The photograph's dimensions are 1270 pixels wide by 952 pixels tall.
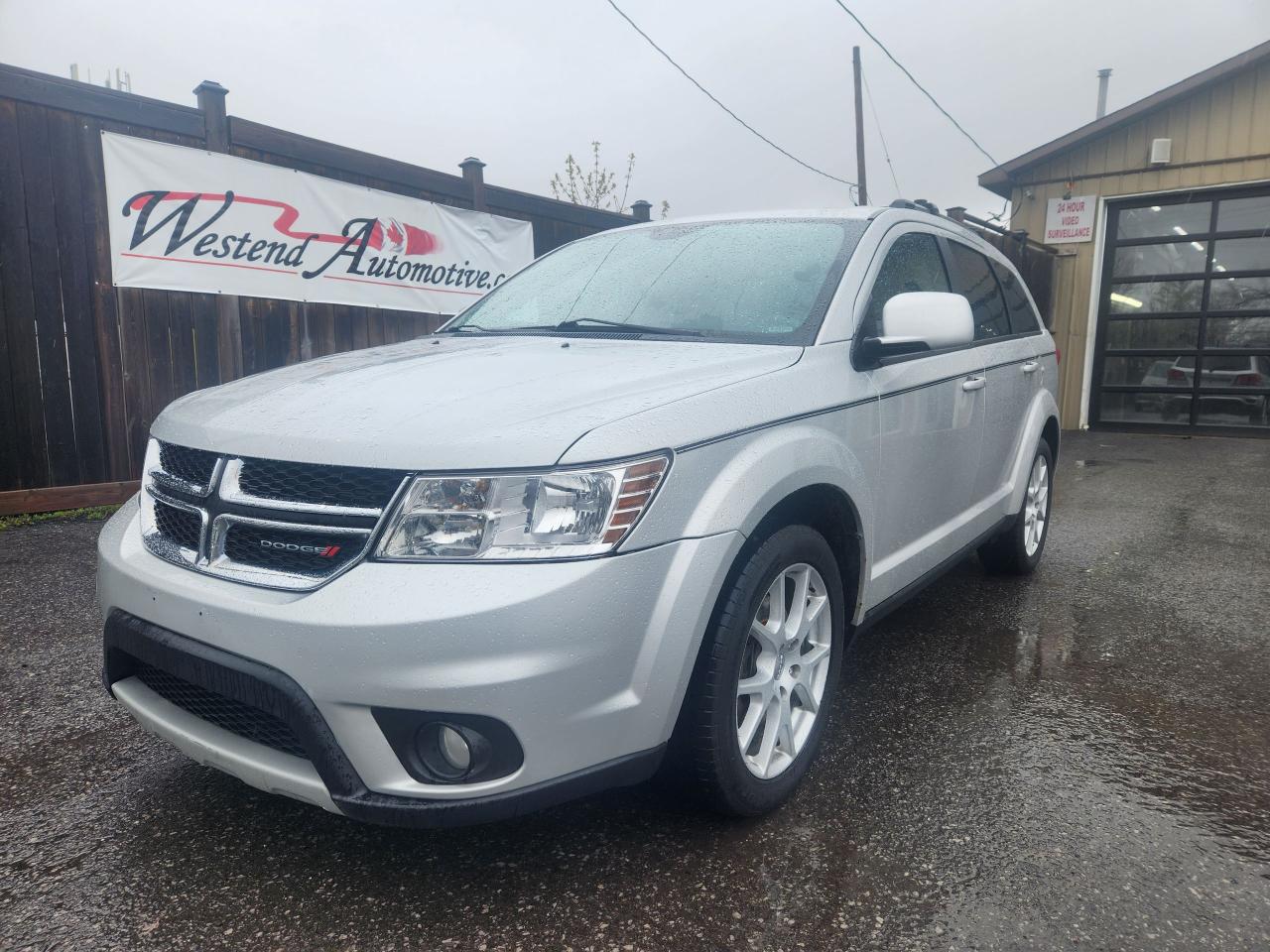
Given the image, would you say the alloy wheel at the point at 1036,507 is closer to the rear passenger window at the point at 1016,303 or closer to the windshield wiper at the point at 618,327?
the rear passenger window at the point at 1016,303

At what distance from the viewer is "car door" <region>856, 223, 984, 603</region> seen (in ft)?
9.03

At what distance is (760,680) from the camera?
2.21 m

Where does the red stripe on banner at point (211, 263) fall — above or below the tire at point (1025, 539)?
above

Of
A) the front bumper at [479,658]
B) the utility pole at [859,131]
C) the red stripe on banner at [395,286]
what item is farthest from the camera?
the utility pole at [859,131]

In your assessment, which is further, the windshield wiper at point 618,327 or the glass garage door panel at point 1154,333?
the glass garage door panel at point 1154,333

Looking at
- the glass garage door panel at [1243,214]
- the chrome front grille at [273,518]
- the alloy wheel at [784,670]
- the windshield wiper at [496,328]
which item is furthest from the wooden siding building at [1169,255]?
the chrome front grille at [273,518]

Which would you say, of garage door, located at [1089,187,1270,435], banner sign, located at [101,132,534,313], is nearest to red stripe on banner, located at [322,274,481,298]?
banner sign, located at [101,132,534,313]

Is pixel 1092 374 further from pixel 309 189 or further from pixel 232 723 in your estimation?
pixel 232 723

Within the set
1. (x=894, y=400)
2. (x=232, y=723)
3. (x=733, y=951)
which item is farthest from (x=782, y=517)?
(x=232, y=723)

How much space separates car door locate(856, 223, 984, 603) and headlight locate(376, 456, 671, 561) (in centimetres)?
123

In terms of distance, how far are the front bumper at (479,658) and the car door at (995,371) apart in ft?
7.22

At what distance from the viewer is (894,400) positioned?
9.12 ft

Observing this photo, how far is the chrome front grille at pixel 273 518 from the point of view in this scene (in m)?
1.78

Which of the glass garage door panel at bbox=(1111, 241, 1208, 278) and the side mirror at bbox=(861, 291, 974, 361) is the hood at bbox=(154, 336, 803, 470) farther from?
the glass garage door panel at bbox=(1111, 241, 1208, 278)
